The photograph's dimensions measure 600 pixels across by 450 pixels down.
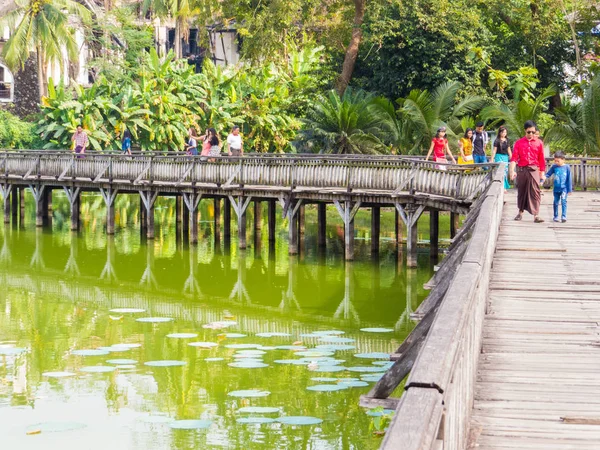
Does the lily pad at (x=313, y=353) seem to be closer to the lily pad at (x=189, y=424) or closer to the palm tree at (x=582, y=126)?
the lily pad at (x=189, y=424)

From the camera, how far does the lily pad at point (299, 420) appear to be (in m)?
11.6

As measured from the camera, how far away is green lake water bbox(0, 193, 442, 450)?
37.9 feet

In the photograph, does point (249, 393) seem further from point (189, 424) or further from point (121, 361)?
point (121, 361)

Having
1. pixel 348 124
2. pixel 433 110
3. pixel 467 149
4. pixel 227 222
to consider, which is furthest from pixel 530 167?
pixel 348 124

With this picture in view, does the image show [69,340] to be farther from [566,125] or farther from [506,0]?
[506,0]

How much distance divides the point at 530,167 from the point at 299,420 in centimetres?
559

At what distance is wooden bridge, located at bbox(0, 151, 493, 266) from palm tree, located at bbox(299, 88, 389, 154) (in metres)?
4.17

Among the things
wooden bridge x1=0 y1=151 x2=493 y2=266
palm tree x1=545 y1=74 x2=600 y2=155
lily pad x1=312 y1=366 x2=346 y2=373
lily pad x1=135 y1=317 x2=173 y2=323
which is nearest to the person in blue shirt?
wooden bridge x1=0 y1=151 x2=493 y2=266

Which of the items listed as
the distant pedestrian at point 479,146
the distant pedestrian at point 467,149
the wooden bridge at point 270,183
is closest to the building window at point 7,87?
the wooden bridge at point 270,183

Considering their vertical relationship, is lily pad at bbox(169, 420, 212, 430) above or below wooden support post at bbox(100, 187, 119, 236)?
below

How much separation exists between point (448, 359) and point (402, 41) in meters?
30.4

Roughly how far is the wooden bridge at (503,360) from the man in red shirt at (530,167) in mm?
3247

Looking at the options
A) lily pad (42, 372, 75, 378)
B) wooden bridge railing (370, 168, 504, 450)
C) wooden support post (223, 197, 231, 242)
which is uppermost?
wooden bridge railing (370, 168, 504, 450)

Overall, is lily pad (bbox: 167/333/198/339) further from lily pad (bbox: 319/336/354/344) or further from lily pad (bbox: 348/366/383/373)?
lily pad (bbox: 348/366/383/373)
